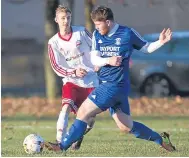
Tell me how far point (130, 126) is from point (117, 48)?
3.26 ft

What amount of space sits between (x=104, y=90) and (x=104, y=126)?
5.73 m

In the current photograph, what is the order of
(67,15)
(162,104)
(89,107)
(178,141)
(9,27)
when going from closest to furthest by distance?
(89,107) → (67,15) → (178,141) → (162,104) → (9,27)

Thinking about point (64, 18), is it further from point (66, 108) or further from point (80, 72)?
point (66, 108)

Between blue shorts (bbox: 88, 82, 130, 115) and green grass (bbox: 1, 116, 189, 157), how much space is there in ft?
2.13

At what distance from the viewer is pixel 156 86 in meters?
23.9

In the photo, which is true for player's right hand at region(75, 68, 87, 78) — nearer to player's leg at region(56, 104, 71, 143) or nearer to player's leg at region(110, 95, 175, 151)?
player's leg at region(56, 104, 71, 143)

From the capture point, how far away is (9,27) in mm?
32469

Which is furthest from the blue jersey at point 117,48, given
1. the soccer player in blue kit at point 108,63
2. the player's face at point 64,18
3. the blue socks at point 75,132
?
the player's face at point 64,18

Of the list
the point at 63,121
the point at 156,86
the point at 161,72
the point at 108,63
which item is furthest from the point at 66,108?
the point at 156,86

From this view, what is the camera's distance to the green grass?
11020mm

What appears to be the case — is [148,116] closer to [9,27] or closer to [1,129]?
[1,129]

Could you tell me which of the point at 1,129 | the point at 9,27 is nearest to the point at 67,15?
the point at 1,129

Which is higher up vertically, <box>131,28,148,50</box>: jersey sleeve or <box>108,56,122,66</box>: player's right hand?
<box>131,28,148,50</box>: jersey sleeve

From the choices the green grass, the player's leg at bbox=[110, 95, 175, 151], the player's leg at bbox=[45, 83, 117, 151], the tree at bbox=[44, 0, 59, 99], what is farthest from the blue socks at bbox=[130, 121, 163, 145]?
the tree at bbox=[44, 0, 59, 99]
